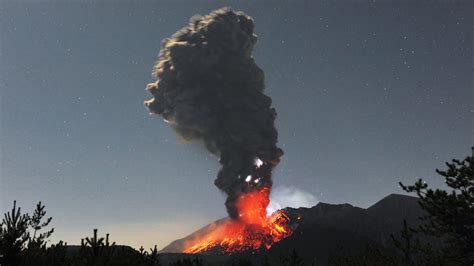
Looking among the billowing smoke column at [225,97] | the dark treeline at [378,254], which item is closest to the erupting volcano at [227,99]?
the billowing smoke column at [225,97]

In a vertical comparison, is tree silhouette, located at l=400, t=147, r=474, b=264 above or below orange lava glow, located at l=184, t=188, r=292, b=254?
below

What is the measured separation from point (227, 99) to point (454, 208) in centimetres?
7635

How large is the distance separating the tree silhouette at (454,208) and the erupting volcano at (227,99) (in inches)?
2675

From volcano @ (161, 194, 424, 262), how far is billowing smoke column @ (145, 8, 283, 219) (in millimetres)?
17724

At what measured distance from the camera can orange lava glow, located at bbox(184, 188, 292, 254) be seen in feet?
308

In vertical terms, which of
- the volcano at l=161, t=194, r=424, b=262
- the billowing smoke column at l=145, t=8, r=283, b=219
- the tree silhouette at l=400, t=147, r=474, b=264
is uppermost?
the billowing smoke column at l=145, t=8, r=283, b=219

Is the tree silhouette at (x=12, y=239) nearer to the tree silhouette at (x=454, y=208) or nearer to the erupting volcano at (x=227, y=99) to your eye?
the tree silhouette at (x=454, y=208)

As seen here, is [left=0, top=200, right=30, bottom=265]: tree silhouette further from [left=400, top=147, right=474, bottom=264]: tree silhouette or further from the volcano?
the volcano

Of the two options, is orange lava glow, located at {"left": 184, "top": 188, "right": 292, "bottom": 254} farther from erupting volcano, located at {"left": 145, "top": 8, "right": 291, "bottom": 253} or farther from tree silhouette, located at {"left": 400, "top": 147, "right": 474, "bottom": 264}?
tree silhouette, located at {"left": 400, "top": 147, "right": 474, "bottom": 264}

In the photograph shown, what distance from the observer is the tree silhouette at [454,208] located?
2009 centimetres

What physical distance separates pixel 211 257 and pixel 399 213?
60.2 m

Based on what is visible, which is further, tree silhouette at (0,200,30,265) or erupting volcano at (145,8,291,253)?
erupting volcano at (145,8,291,253)

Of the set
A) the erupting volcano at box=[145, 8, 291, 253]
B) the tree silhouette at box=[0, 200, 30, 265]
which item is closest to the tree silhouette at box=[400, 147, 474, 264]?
the tree silhouette at box=[0, 200, 30, 265]

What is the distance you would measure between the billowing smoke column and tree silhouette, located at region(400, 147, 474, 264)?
223ft
